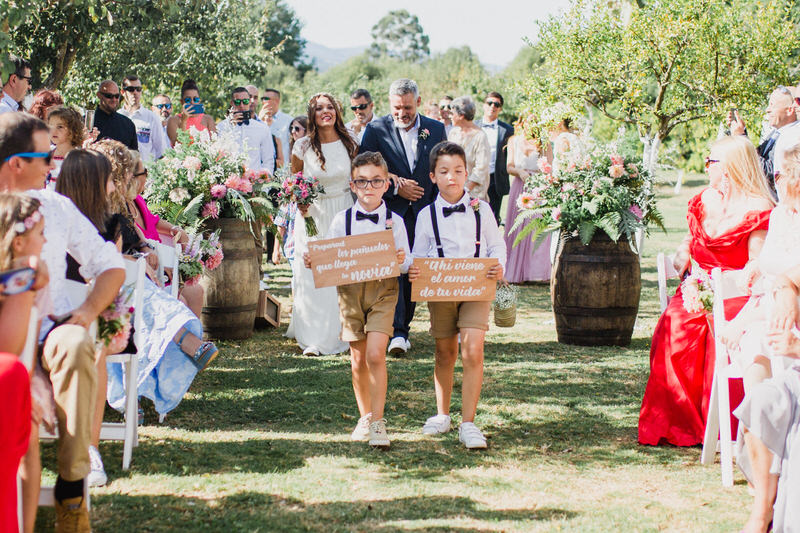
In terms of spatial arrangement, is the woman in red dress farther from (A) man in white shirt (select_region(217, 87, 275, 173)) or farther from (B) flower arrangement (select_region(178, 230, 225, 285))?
(A) man in white shirt (select_region(217, 87, 275, 173))

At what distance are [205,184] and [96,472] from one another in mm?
4025

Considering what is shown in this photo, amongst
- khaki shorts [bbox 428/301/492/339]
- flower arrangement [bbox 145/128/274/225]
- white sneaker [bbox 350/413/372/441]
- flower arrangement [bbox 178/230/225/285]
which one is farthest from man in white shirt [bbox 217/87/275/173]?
white sneaker [bbox 350/413/372/441]

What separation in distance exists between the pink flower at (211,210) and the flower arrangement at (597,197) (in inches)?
111

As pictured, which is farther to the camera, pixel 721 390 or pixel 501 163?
pixel 501 163

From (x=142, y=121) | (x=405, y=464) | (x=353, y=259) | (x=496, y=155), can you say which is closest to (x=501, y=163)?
(x=496, y=155)

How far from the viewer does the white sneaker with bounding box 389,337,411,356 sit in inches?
316

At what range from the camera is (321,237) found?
8.26 m

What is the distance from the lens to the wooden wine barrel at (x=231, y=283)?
8.38 meters

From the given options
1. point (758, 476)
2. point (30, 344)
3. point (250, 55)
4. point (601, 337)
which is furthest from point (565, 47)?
point (30, 344)

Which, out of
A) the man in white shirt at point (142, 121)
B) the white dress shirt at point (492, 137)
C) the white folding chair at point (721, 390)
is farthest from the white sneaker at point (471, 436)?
the white dress shirt at point (492, 137)

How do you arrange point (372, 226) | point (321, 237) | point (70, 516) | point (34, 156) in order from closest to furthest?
point (70, 516), point (34, 156), point (372, 226), point (321, 237)

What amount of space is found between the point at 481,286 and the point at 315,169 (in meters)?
3.26

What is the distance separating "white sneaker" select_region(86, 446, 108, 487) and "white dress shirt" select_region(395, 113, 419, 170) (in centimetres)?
419

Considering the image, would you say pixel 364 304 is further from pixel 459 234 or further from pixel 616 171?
pixel 616 171
